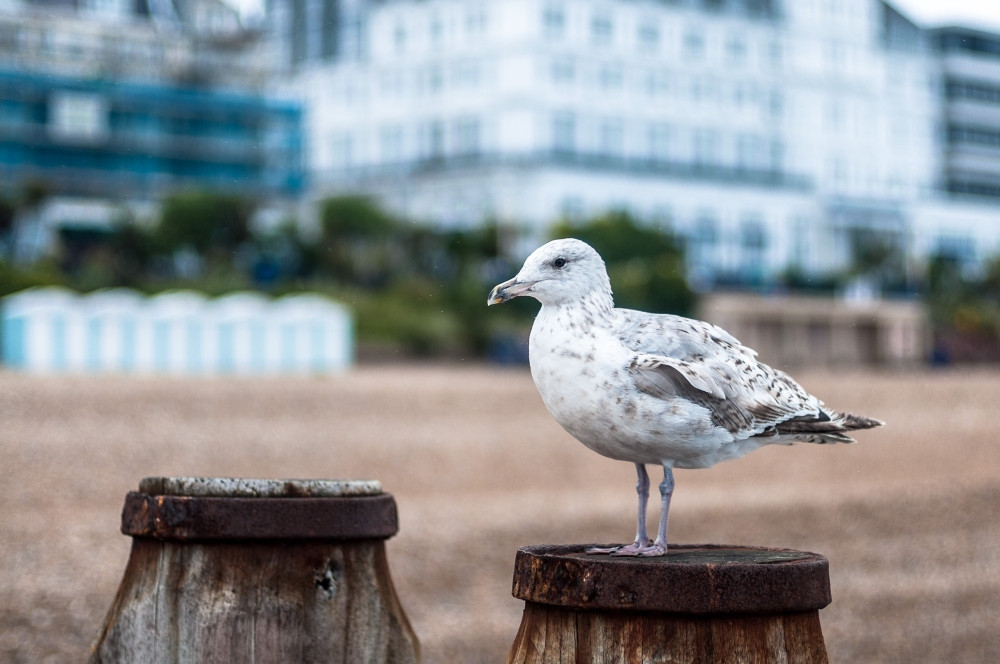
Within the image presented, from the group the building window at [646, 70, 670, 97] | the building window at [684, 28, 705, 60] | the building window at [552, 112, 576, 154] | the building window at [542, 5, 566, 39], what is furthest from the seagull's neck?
the building window at [684, 28, 705, 60]

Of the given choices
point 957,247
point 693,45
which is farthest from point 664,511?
point 957,247

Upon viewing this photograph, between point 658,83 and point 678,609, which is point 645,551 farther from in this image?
point 658,83

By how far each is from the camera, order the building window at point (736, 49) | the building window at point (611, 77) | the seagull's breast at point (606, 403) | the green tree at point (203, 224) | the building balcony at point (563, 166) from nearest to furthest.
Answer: the seagull's breast at point (606, 403), the green tree at point (203, 224), the building balcony at point (563, 166), the building window at point (611, 77), the building window at point (736, 49)

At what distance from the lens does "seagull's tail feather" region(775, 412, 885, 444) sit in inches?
138

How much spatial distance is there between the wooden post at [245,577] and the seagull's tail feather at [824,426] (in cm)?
107

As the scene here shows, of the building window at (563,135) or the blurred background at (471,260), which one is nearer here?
the blurred background at (471,260)

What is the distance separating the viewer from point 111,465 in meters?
15.8

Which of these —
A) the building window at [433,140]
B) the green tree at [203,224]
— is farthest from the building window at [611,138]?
the green tree at [203,224]

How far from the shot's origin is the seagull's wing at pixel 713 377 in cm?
333

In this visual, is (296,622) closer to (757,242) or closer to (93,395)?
(93,395)

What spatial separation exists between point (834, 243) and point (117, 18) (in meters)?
43.1

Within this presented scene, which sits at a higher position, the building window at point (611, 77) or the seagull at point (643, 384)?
the building window at point (611, 77)

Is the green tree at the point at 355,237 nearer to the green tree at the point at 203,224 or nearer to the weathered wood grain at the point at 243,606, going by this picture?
the green tree at the point at 203,224

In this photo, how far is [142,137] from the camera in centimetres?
6231
